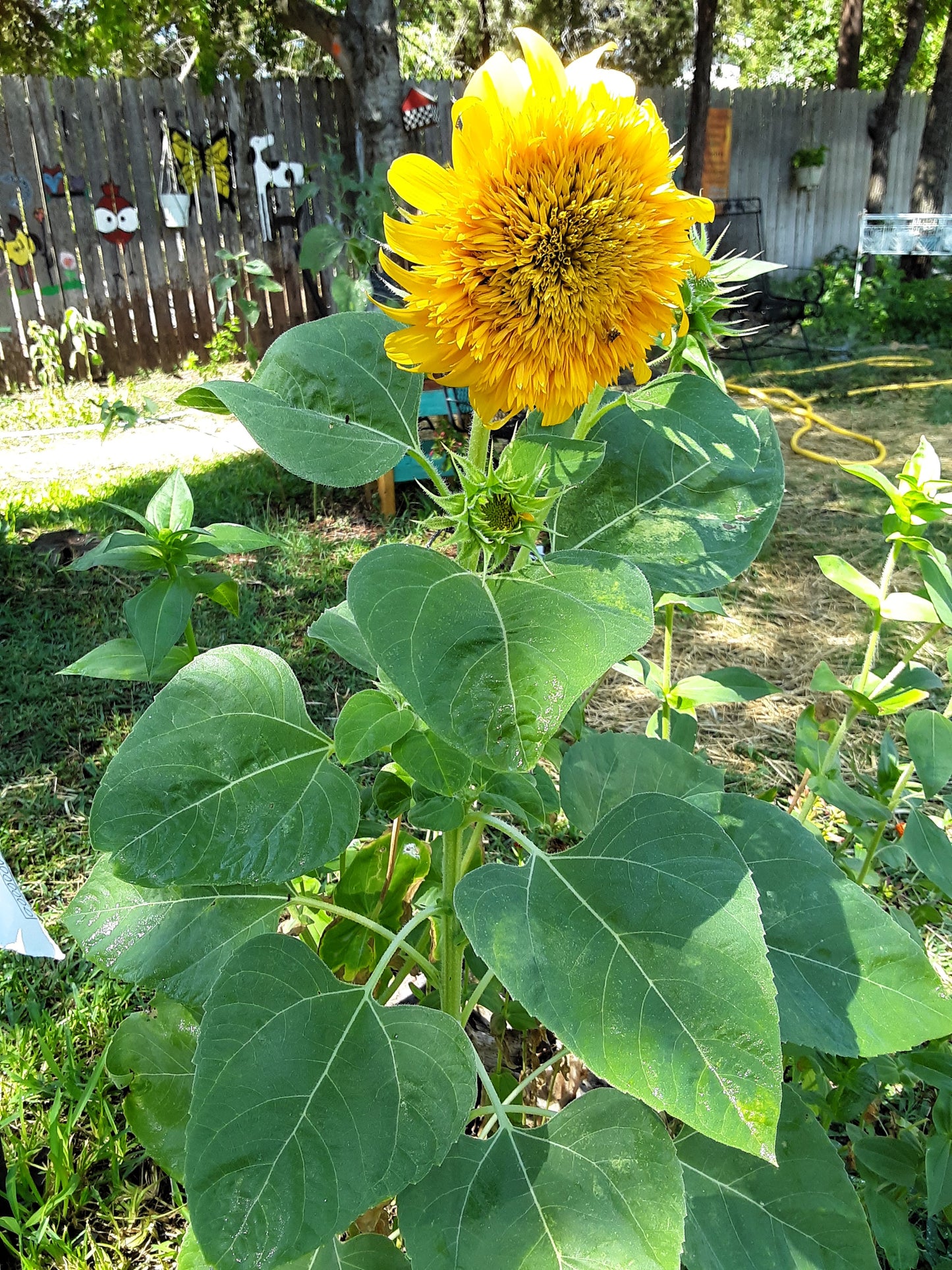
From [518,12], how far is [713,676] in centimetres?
1563

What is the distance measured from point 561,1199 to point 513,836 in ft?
0.99

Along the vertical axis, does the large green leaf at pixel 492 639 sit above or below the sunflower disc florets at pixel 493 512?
below

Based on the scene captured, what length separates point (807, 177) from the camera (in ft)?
35.5

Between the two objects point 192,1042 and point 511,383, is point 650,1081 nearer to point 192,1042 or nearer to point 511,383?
point 511,383

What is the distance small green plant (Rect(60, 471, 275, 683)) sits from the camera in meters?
1.09

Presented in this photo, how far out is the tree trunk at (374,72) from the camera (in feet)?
15.3

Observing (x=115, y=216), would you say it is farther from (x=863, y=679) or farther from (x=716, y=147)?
(x=716, y=147)

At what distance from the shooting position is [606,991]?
26.7 inches

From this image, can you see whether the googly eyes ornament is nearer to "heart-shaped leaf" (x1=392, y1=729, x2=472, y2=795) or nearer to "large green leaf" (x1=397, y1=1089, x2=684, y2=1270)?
"heart-shaped leaf" (x1=392, y1=729, x2=472, y2=795)

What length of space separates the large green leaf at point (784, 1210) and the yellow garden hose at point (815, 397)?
12.0ft

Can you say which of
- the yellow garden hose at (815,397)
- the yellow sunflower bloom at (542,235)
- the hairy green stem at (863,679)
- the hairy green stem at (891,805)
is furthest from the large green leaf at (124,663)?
the yellow garden hose at (815,397)

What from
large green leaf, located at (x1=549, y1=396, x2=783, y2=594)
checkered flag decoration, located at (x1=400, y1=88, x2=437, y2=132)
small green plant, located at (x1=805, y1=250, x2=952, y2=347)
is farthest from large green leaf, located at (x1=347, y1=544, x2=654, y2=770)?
small green plant, located at (x1=805, y1=250, x2=952, y2=347)

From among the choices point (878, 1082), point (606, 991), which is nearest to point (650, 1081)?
point (606, 991)

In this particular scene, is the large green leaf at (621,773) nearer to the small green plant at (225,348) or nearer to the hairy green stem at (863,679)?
the hairy green stem at (863,679)
